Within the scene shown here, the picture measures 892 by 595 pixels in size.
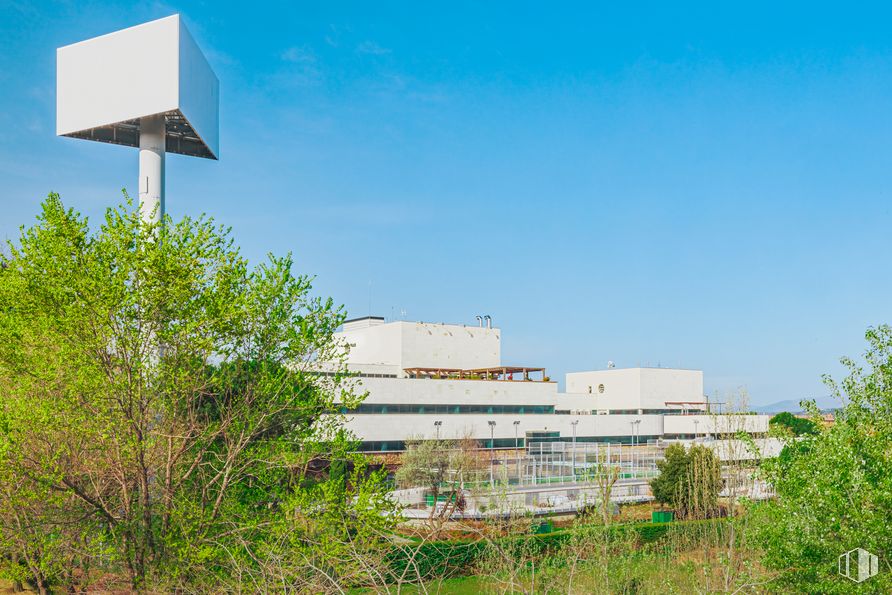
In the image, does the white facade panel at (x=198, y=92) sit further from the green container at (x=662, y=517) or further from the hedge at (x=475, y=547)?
the green container at (x=662, y=517)

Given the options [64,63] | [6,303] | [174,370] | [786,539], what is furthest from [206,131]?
[786,539]

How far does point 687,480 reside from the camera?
34.7m

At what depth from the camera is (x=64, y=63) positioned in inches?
1282

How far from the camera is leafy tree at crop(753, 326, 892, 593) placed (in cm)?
1243

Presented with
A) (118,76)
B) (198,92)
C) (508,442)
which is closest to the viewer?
(118,76)

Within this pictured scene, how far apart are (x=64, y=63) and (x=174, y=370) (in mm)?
21946

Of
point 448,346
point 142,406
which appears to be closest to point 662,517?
point 142,406

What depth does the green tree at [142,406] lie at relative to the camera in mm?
15461

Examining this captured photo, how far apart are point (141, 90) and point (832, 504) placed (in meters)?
29.0

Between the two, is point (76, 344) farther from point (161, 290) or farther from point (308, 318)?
point (308, 318)

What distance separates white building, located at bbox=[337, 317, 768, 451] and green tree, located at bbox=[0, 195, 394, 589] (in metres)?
35.2

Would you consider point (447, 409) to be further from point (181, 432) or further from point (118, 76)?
point (181, 432)

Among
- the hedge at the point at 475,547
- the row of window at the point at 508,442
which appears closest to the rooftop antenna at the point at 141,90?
the hedge at the point at 475,547

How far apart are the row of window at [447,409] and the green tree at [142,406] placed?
4104 cm
